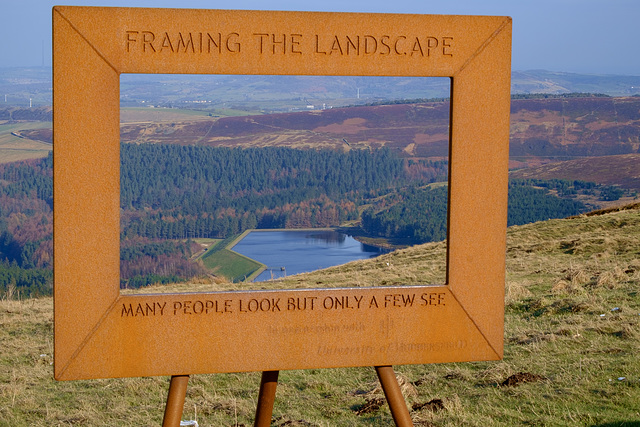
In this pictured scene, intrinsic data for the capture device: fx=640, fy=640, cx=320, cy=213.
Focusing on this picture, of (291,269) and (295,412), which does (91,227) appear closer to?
(295,412)

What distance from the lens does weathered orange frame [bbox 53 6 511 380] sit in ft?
8.35

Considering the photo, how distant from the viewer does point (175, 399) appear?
2.91 metres

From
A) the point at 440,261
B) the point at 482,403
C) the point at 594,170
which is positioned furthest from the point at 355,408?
the point at 594,170

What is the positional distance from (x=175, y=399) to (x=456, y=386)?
3972 millimetres

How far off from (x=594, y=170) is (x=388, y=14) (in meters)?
59.1

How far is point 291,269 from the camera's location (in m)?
8.90

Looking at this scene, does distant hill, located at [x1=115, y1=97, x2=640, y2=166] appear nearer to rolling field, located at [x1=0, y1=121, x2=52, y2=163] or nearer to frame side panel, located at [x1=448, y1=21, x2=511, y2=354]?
rolling field, located at [x1=0, y1=121, x2=52, y2=163]

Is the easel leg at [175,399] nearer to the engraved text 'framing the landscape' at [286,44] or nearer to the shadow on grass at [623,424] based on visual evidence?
the engraved text 'framing the landscape' at [286,44]

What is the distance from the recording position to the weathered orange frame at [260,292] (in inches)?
100

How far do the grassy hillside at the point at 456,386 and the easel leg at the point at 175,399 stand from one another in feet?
7.89

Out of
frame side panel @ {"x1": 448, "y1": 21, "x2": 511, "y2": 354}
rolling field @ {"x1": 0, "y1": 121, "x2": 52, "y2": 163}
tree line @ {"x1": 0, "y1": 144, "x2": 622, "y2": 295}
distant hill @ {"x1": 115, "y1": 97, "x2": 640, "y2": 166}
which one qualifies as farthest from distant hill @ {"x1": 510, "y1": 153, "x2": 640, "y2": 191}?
frame side panel @ {"x1": 448, "y1": 21, "x2": 511, "y2": 354}

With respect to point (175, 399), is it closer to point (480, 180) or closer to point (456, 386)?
point (480, 180)

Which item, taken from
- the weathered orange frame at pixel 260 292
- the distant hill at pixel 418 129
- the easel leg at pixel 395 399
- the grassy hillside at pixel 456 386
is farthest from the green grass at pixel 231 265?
the distant hill at pixel 418 129

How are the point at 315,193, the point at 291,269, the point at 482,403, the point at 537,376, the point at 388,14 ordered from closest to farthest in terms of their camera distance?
the point at 388,14 → the point at 482,403 → the point at 537,376 → the point at 291,269 → the point at 315,193
